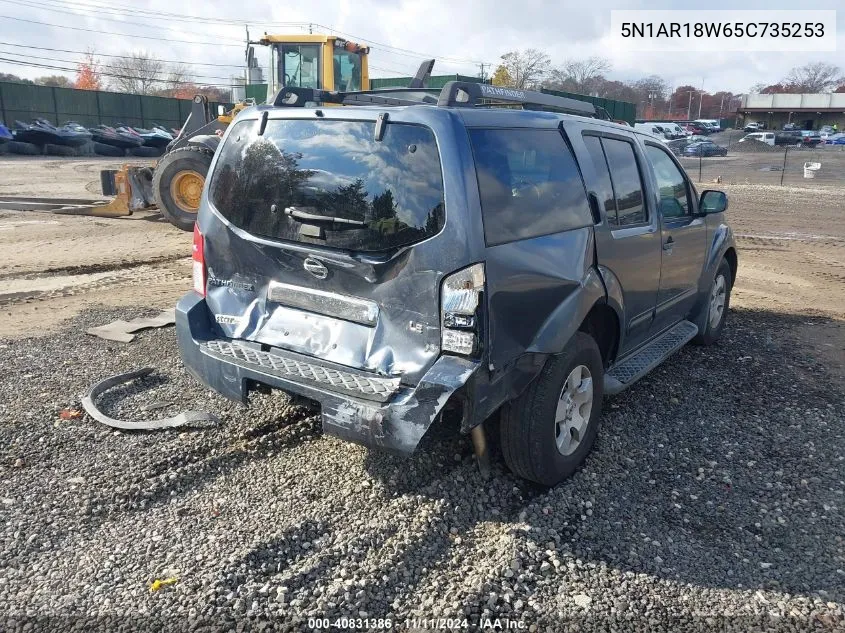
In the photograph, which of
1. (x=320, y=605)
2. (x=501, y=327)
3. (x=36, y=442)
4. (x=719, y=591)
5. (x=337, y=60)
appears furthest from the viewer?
(x=337, y=60)

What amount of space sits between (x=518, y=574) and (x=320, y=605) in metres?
0.85

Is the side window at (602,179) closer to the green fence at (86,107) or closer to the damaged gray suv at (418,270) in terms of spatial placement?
the damaged gray suv at (418,270)

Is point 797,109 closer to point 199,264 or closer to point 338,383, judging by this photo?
point 199,264

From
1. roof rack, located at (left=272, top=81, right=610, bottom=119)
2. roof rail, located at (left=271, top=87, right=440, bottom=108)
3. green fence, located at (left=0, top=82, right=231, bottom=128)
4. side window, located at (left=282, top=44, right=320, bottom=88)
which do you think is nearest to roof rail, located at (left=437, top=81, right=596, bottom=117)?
roof rack, located at (left=272, top=81, right=610, bottom=119)

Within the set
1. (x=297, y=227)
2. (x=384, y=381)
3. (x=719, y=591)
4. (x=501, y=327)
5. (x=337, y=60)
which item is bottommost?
(x=719, y=591)

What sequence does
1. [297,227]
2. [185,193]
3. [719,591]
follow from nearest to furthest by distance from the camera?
[719,591] < [297,227] < [185,193]

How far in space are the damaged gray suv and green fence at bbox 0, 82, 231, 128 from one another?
35654 millimetres

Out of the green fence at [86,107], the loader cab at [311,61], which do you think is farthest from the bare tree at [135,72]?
the loader cab at [311,61]

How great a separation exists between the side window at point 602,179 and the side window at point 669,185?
84 cm

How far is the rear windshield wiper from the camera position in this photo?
335cm

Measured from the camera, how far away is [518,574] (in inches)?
120

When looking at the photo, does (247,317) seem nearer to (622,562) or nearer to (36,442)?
(36,442)

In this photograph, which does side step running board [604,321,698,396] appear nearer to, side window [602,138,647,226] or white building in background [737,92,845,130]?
side window [602,138,647,226]

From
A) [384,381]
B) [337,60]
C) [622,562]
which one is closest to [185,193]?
[337,60]
